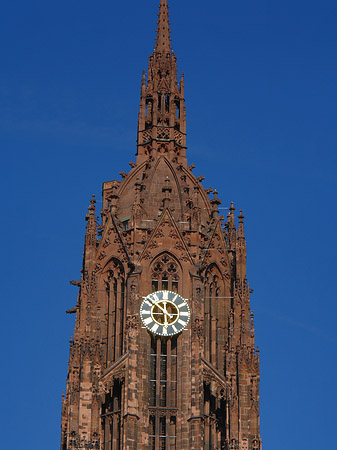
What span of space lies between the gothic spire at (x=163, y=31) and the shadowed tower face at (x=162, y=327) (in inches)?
334

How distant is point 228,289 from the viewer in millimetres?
90125

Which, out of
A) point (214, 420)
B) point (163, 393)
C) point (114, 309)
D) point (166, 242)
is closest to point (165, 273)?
point (166, 242)

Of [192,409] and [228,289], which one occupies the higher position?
[228,289]

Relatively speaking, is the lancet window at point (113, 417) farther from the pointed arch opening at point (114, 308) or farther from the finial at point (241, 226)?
the finial at point (241, 226)

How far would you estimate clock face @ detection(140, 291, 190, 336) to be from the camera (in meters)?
87.1

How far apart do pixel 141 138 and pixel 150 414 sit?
1679 cm

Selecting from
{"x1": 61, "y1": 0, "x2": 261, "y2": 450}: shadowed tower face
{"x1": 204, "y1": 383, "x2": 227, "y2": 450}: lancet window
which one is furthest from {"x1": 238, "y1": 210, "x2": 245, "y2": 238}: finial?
{"x1": 204, "y1": 383, "x2": 227, "y2": 450}: lancet window

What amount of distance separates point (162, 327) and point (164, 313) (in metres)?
0.72

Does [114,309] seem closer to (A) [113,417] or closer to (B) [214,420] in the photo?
(A) [113,417]

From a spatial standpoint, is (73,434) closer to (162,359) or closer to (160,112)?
(162,359)

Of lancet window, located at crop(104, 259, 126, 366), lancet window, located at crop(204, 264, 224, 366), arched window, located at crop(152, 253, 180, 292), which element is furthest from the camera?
arched window, located at crop(152, 253, 180, 292)

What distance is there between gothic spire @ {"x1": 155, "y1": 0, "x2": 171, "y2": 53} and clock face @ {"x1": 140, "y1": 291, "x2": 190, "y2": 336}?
16902 mm

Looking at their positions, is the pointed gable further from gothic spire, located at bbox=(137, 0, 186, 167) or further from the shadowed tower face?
gothic spire, located at bbox=(137, 0, 186, 167)

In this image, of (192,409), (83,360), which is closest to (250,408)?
(192,409)
